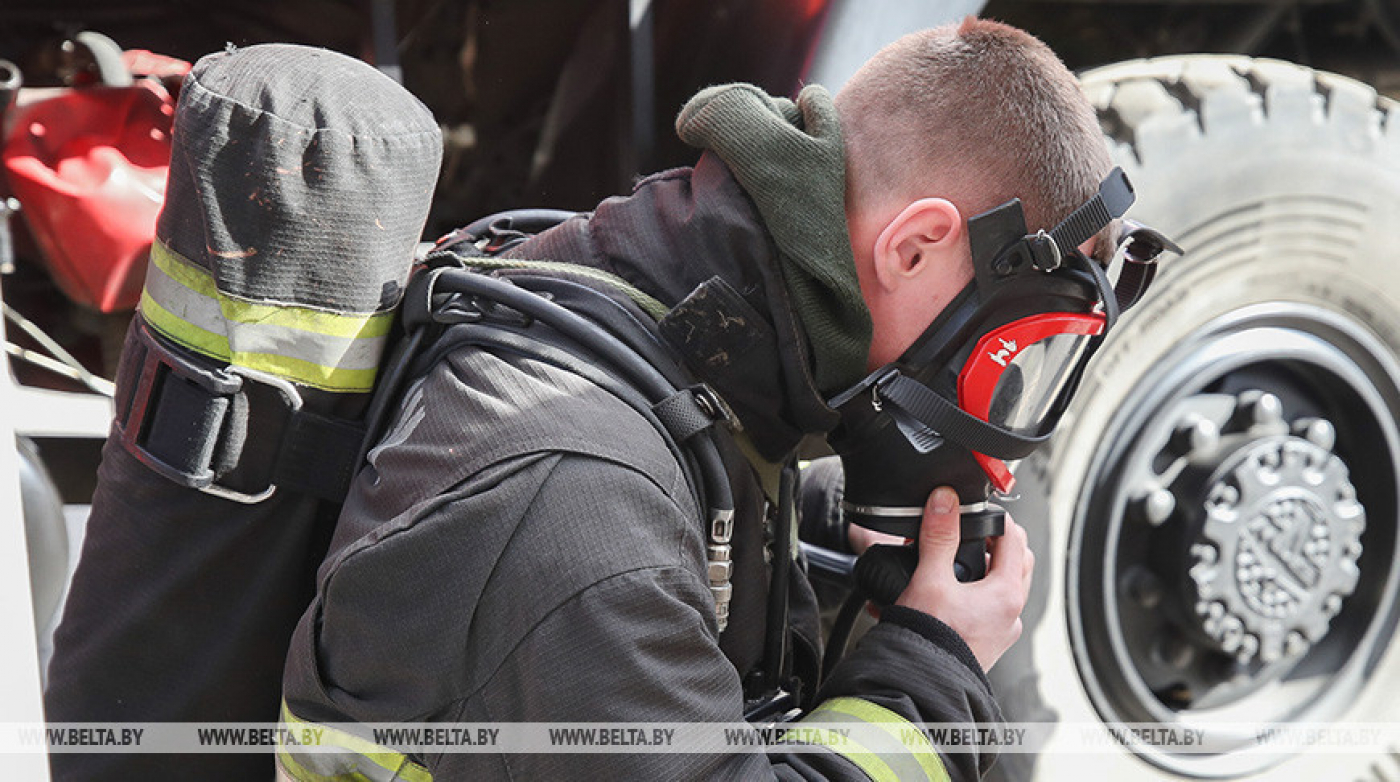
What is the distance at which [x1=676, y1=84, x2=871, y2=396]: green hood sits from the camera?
1294mm

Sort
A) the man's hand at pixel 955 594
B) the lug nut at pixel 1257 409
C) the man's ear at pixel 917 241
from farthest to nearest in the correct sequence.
A: the lug nut at pixel 1257 409 < the man's hand at pixel 955 594 < the man's ear at pixel 917 241

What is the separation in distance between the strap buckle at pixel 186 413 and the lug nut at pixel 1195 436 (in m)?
1.57

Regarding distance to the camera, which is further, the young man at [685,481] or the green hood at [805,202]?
the green hood at [805,202]

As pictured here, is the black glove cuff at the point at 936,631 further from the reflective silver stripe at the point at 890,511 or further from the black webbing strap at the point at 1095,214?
the black webbing strap at the point at 1095,214

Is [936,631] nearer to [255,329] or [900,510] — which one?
[900,510]

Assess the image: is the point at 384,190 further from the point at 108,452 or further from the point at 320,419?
the point at 108,452

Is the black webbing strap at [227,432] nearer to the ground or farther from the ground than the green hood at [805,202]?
nearer to the ground

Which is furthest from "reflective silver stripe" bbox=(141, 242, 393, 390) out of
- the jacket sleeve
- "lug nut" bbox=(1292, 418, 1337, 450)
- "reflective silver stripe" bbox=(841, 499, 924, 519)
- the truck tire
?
"lug nut" bbox=(1292, 418, 1337, 450)

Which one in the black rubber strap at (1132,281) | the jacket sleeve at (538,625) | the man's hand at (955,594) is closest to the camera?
the jacket sleeve at (538,625)

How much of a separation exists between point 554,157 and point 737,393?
112cm

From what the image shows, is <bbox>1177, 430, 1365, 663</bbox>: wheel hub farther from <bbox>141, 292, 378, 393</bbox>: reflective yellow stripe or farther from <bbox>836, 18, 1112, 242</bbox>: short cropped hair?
<bbox>141, 292, 378, 393</bbox>: reflective yellow stripe

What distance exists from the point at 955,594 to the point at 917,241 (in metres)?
0.42

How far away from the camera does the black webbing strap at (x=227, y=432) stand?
124 cm

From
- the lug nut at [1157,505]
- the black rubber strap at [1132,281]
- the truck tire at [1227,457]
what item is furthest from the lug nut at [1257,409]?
the black rubber strap at [1132,281]
